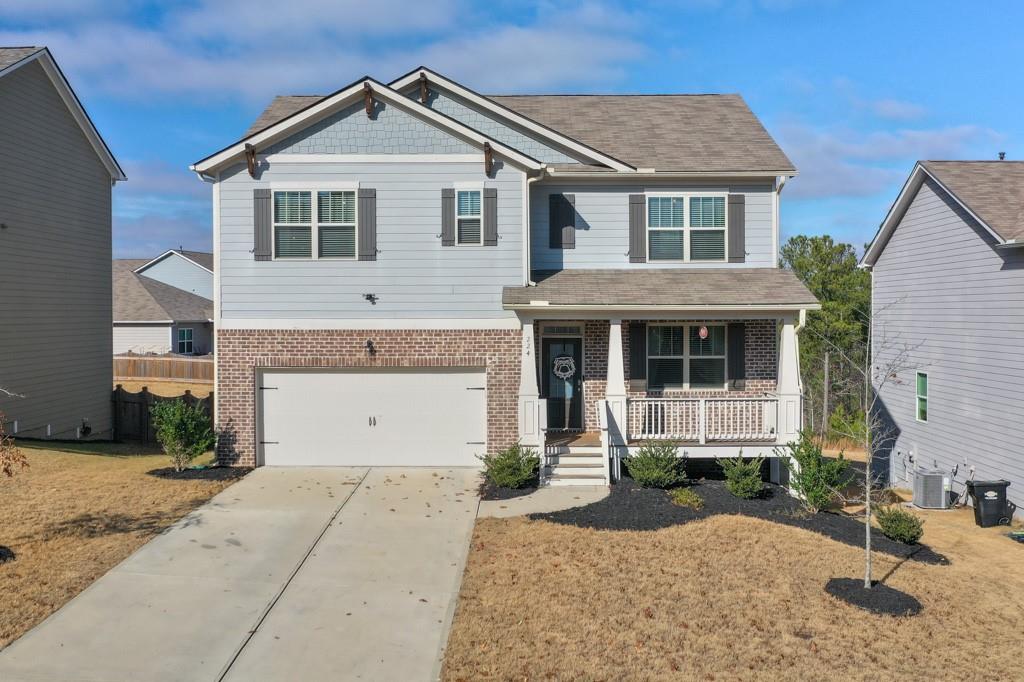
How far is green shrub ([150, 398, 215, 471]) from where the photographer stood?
1396 cm

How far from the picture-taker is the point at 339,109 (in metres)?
14.6

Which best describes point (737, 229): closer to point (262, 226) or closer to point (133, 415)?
point (262, 226)

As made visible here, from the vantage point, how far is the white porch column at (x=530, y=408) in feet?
45.8

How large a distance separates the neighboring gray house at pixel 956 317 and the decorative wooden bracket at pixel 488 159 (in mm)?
9315

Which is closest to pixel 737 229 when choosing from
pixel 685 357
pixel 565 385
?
pixel 685 357

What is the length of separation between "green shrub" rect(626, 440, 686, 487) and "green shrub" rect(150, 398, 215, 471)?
7907 mm

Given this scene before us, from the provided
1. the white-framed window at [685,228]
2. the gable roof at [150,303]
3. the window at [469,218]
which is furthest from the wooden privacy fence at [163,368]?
the white-framed window at [685,228]

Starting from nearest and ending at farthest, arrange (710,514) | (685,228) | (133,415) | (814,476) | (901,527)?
(901,527) → (710,514) → (814,476) → (685,228) → (133,415)

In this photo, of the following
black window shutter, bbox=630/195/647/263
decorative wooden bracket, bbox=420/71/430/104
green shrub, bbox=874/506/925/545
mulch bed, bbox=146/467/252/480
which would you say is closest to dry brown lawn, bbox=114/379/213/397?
mulch bed, bbox=146/467/252/480

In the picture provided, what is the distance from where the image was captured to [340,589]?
30.0 feet

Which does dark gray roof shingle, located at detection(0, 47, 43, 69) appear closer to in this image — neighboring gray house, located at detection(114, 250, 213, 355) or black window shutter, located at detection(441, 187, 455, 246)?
black window shutter, located at detection(441, 187, 455, 246)

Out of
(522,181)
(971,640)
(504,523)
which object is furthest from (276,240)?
(971,640)

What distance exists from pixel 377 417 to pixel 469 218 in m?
4.29

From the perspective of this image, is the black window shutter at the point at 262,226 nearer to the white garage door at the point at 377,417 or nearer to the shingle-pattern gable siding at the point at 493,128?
the white garage door at the point at 377,417
